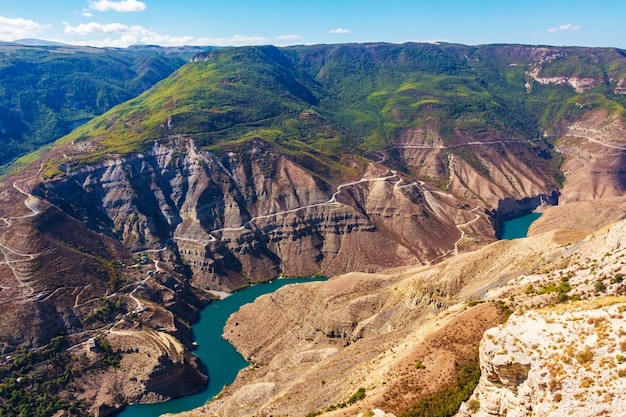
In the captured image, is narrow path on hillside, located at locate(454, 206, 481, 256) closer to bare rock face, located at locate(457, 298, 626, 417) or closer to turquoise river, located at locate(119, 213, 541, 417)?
turquoise river, located at locate(119, 213, 541, 417)

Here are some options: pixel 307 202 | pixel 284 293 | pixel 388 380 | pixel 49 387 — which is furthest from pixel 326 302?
pixel 307 202

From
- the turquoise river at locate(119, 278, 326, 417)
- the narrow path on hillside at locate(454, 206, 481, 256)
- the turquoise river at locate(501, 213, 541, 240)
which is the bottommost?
the turquoise river at locate(119, 278, 326, 417)

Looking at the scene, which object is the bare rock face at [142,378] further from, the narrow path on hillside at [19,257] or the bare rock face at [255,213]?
the bare rock face at [255,213]

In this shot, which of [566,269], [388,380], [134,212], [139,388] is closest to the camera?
[388,380]

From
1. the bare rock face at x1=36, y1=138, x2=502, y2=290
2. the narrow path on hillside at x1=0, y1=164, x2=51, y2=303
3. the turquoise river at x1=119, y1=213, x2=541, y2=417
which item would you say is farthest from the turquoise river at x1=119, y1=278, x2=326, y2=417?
the narrow path on hillside at x1=0, y1=164, x2=51, y2=303

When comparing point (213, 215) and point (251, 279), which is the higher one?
point (213, 215)

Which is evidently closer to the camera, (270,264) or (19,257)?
(19,257)

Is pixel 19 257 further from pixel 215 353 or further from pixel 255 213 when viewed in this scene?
pixel 255 213

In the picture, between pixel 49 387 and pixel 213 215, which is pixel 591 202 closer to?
pixel 213 215

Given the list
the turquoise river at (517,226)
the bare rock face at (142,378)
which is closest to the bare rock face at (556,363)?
the bare rock face at (142,378)

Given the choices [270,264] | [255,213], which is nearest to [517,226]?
[270,264]

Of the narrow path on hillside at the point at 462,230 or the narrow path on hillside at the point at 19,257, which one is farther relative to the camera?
the narrow path on hillside at the point at 462,230
